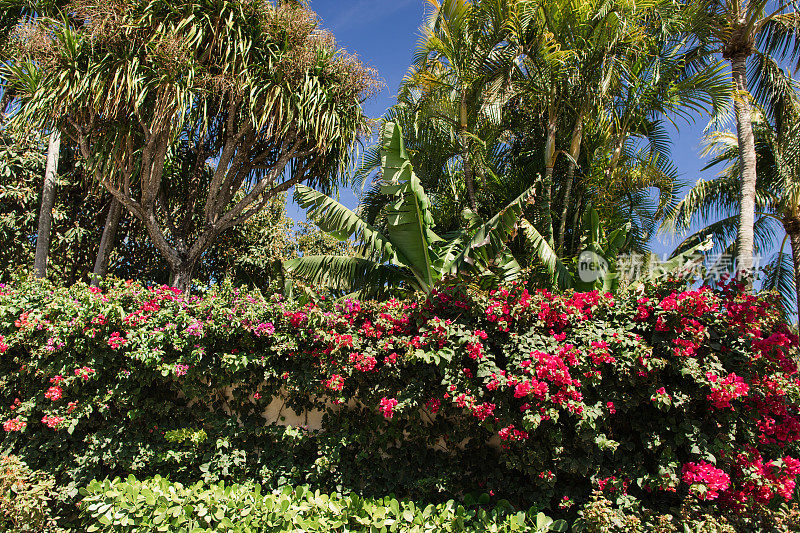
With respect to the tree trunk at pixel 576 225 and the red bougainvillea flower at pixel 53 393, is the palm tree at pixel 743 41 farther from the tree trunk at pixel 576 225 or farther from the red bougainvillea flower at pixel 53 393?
the red bougainvillea flower at pixel 53 393

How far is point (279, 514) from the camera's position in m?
4.00

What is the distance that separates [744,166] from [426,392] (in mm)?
6294

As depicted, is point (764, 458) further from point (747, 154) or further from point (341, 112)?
point (341, 112)

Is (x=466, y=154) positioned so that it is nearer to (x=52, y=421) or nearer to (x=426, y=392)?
(x=426, y=392)

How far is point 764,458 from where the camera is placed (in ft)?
13.3

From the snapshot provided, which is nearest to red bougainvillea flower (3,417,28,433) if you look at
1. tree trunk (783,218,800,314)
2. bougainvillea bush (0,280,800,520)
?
bougainvillea bush (0,280,800,520)

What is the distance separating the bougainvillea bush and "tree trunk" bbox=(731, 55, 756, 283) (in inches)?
135

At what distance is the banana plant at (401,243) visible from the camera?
20.1ft

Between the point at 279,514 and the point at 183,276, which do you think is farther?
the point at 183,276

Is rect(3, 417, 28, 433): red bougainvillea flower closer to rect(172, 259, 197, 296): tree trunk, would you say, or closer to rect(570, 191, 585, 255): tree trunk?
rect(172, 259, 197, 296): tree trunk

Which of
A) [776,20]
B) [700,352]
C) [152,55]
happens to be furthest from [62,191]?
[776,20]

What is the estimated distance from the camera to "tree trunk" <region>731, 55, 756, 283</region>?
7066 millimetres

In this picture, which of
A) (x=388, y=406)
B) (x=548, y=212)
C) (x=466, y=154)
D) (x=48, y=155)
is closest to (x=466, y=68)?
(x=466, y=154)

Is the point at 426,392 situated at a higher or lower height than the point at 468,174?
lower
